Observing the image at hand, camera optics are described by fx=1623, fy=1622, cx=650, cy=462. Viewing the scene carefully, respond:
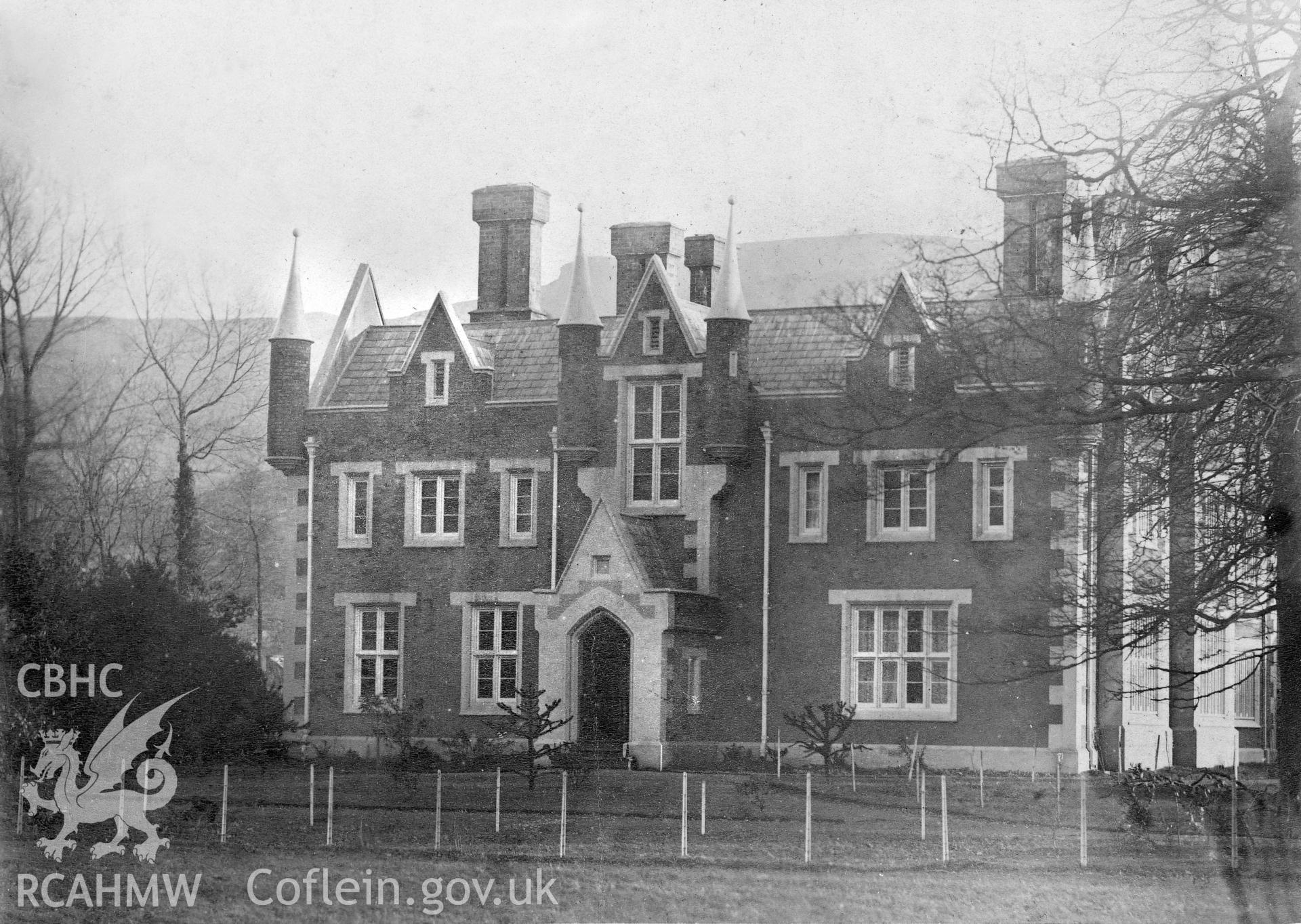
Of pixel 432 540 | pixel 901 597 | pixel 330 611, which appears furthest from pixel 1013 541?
pixel 330 611

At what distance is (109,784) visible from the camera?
13.7 metres

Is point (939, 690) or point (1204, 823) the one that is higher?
point (939, 690)

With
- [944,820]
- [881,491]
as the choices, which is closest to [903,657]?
[881,491]

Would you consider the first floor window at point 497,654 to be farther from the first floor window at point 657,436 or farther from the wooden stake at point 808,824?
the wooden stake at point 808,824

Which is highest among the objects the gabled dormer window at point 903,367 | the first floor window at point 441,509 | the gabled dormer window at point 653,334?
the gabled dormer window at point 653,334

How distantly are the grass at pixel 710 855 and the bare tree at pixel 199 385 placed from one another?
3021mm

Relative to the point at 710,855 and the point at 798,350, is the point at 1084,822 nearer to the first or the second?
the point at 710,855

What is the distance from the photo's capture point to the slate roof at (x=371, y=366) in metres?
15.1

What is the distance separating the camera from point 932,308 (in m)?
13.0

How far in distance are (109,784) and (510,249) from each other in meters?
5.84

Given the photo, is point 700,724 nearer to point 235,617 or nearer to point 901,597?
point 901,597

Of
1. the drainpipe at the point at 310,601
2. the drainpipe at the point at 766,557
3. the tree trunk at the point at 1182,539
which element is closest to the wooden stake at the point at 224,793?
the drainpipe at the point at 310,601

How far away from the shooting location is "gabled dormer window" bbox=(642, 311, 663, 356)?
48.8 feet

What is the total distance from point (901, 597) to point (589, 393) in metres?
3.37
